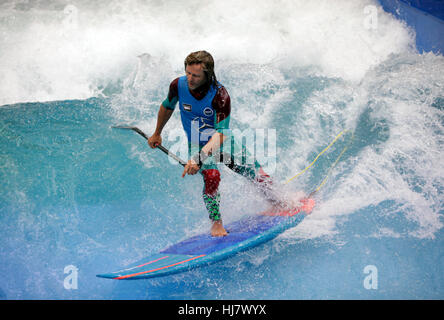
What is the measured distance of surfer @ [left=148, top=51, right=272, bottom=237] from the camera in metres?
1.82

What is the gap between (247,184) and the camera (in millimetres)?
2645

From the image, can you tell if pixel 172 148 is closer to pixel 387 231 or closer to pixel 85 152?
pixel 85 152

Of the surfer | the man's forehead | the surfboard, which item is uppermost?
the man's forehead

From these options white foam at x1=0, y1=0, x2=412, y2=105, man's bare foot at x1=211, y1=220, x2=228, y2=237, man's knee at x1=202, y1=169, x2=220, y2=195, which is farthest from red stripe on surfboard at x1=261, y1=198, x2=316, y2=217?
white foam at x1=0, y1=0, x2=412, y2=105

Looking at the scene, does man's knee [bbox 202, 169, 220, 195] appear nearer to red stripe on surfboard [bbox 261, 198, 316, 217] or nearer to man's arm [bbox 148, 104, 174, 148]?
man's arm [bbox 148, 104, 174, 148]

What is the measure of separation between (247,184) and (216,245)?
676 mm

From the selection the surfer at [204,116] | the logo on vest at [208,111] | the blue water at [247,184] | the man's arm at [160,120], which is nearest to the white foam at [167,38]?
the blue water at [247,184]

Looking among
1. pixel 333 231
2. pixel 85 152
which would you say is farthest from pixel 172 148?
pixel 333 231

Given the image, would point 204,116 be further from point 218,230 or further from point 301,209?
point 301,209

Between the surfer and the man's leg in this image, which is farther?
the man's leg

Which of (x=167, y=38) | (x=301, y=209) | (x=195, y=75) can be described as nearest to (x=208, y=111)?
(x=195, y=75)

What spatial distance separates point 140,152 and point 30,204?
0.95 m

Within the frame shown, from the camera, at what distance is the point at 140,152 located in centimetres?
309

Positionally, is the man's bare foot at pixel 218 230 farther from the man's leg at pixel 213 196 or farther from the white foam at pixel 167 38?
the white foam at pixel 167 38
